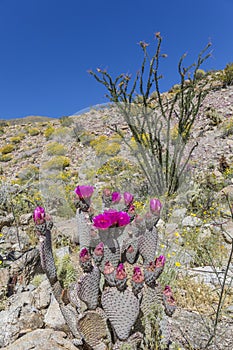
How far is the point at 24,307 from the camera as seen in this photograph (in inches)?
84.3

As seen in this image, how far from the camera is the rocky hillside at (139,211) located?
1.95 meters

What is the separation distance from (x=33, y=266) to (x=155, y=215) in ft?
5.22

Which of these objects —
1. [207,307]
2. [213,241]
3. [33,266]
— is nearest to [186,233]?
[213,241]

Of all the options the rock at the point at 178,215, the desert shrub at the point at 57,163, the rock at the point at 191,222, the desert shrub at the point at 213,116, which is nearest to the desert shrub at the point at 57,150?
the desert shrub at the point at 57,163

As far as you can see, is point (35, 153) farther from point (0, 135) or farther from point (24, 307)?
point (24, 307)

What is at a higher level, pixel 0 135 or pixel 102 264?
pixel 0 135

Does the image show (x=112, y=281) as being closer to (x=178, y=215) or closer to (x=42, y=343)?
(x=42, y=343)

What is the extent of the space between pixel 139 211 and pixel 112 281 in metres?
A: 2.89

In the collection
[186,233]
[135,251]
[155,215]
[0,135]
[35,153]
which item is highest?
[0,135]

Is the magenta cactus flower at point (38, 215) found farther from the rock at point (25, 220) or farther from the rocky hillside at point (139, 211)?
the rock at point (25, 220)

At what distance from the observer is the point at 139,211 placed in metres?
4.31

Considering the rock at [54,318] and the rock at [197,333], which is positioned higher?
the rock at [54,318]

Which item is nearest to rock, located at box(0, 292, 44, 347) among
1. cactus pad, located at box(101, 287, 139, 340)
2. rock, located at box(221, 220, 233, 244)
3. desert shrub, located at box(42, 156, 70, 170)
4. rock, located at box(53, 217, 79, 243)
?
cactus pad, located at box(101, 287, 139, 340)

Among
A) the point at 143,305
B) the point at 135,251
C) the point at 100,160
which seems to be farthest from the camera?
the point at 100,160
